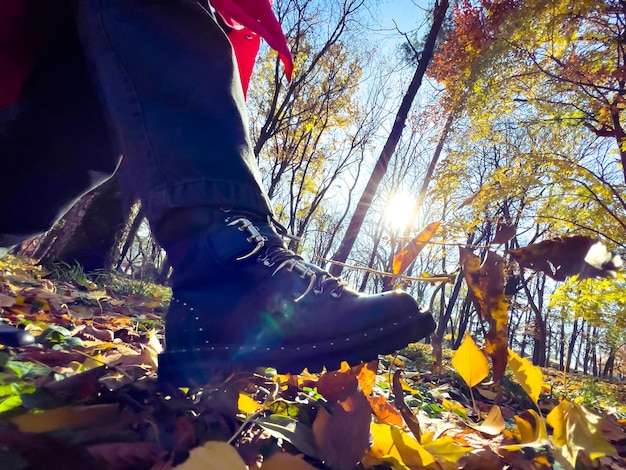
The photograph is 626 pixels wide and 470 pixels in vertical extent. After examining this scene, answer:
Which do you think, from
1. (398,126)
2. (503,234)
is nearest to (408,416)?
(503,234)

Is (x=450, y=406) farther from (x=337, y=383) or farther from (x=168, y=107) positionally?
(x=168, y=107)

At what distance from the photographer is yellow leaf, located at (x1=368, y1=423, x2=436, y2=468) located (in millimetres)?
506

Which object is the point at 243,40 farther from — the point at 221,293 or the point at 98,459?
the point at 98,459

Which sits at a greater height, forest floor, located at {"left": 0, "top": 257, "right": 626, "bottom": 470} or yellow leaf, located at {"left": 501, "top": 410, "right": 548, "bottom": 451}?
yellow leaf, located at {"left": 501, "top": 410, "right": 548, "bottom": 451}

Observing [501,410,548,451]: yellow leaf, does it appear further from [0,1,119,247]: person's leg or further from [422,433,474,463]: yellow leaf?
[0,1,119,247]: person's leg

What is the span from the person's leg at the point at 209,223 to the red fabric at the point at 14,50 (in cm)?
17

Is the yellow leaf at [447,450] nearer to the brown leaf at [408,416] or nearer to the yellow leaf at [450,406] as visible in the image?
the brown leaf at [408,416]

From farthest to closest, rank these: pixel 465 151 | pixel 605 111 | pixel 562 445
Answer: pixel 465 151, pixel 605 111, pixel 562 445

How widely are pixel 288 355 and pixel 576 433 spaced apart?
16.0 inches

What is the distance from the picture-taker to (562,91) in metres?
6.08

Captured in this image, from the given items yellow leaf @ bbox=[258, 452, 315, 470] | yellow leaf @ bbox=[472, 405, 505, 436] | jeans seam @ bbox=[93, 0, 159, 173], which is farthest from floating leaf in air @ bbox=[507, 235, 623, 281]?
jeans seam @ bbox=[93, 0, 159, 173]

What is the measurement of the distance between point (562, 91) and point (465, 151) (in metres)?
4.13

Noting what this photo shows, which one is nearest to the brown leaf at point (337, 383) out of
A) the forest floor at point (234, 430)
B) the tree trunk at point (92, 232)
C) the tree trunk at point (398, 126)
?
the forest floor at point (234, 430)

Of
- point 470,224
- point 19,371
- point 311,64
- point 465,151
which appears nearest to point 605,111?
point 470,224
